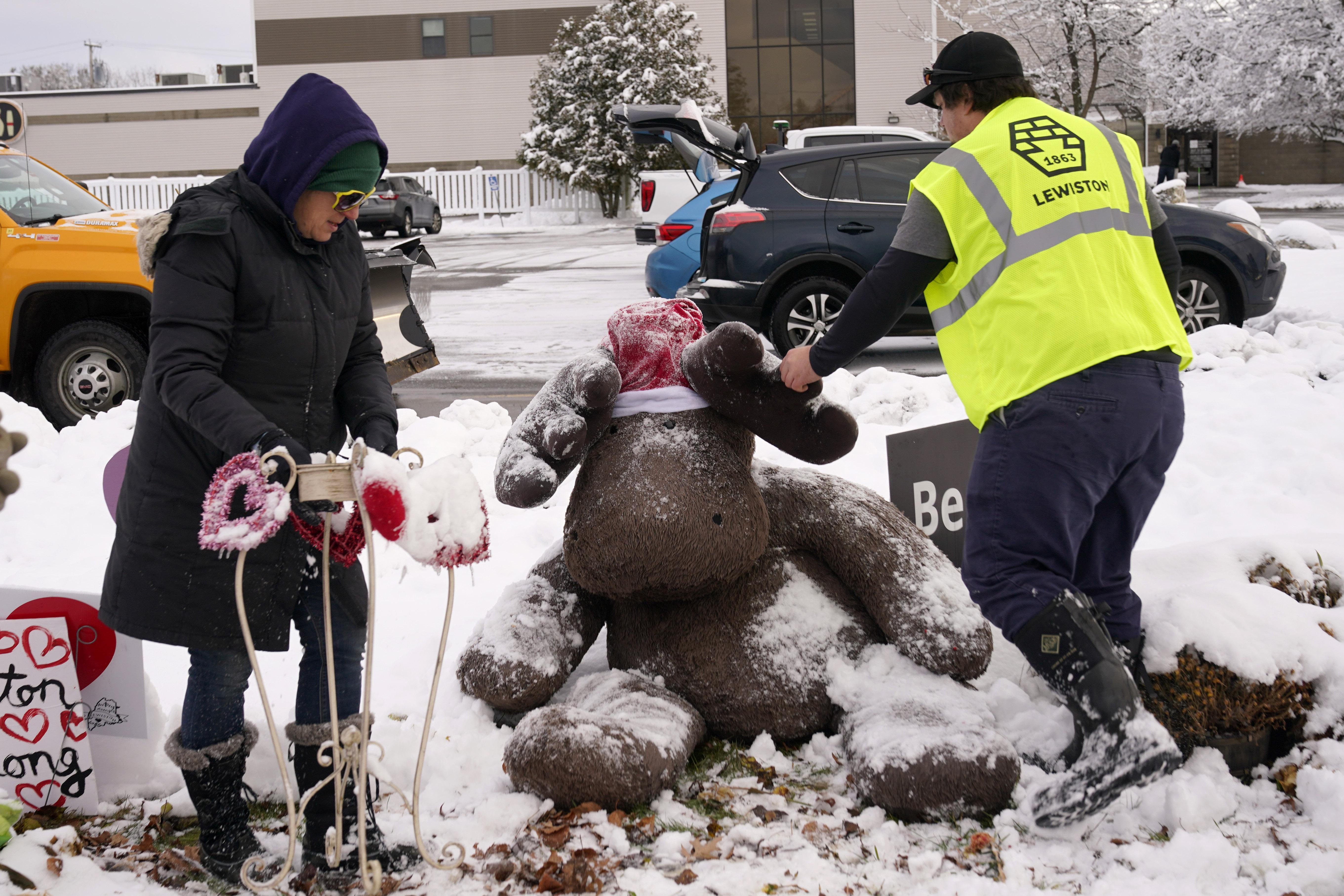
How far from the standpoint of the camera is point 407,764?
288cm

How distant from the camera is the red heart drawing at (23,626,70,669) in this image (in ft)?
8.82

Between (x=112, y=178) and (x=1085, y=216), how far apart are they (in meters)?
35.1

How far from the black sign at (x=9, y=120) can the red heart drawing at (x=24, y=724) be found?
17.9 ft

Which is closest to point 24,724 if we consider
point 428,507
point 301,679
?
point 301,679

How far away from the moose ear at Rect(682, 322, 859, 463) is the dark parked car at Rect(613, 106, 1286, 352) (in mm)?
5328

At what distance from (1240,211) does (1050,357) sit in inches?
302

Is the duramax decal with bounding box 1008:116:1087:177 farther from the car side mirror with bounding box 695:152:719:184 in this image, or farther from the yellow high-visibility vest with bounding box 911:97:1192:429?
the car side mirror with bounding box 695:152:719:184

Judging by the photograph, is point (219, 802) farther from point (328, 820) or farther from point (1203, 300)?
point (1203, 300)

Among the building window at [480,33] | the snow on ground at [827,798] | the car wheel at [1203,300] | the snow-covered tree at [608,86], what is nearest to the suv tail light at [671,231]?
the car wheel at [1203,300]

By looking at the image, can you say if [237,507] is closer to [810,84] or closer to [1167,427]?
[1167,427]

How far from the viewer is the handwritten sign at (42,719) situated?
106 inches

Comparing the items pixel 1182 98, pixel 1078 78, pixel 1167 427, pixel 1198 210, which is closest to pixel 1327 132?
pixel 1182 98

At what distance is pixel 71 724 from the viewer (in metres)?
2.70

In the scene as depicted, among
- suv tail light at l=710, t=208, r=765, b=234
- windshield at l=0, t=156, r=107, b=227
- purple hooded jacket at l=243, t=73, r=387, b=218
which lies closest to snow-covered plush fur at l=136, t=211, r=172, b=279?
purple hooded jacket at l=243, t=73, r=387, b=218
